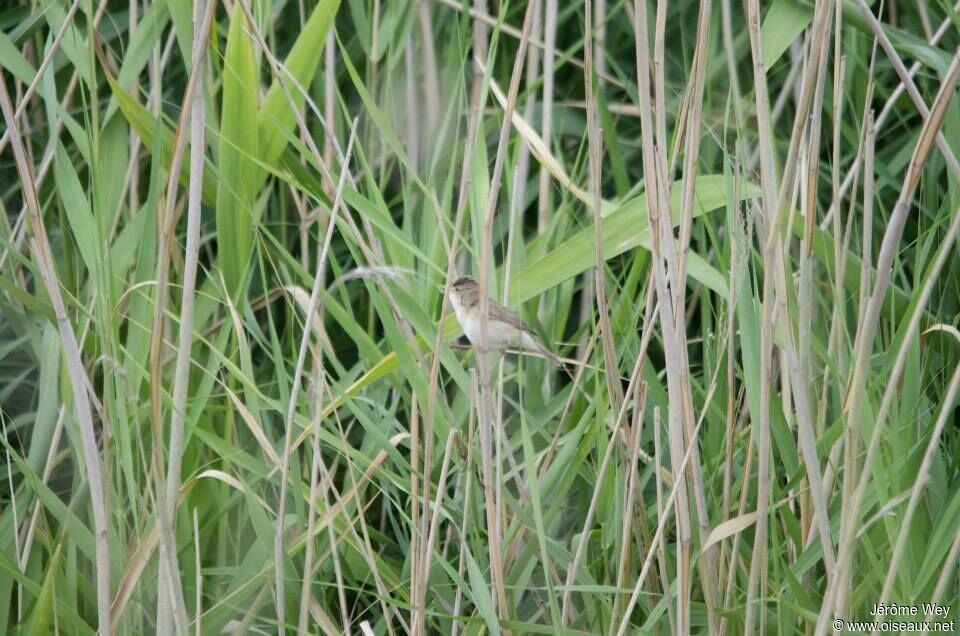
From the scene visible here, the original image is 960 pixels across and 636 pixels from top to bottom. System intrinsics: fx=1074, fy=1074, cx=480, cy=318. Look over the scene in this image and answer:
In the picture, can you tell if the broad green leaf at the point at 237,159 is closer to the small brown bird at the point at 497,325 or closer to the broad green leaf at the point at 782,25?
the small brown bird at the point at 497,325

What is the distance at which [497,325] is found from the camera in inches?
85.8

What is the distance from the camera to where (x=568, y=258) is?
1.99 meters

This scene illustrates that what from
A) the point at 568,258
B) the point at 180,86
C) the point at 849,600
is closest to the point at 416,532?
the point at 568,258

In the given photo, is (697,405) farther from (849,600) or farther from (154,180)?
(154,180)

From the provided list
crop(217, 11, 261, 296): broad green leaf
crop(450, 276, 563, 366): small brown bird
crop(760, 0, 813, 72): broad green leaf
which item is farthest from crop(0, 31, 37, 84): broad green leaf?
crop(760, 0, 813, 72): broad green leaf

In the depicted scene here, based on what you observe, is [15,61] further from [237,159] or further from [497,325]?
[497,325]

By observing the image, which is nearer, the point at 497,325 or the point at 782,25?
the point at 782,25

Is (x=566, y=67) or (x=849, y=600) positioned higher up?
(x=566, y=67)

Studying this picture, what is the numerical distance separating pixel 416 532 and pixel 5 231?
113cm

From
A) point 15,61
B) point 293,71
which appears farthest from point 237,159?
point 15,61

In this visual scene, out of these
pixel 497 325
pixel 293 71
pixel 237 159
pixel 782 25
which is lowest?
pixel 497 325

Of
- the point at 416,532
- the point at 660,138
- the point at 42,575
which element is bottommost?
the point at 42,575

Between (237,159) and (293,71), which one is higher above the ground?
(293,71)

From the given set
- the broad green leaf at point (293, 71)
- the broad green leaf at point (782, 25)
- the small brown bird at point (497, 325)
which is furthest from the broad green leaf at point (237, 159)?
the broad green leaf at point (782, 25)
